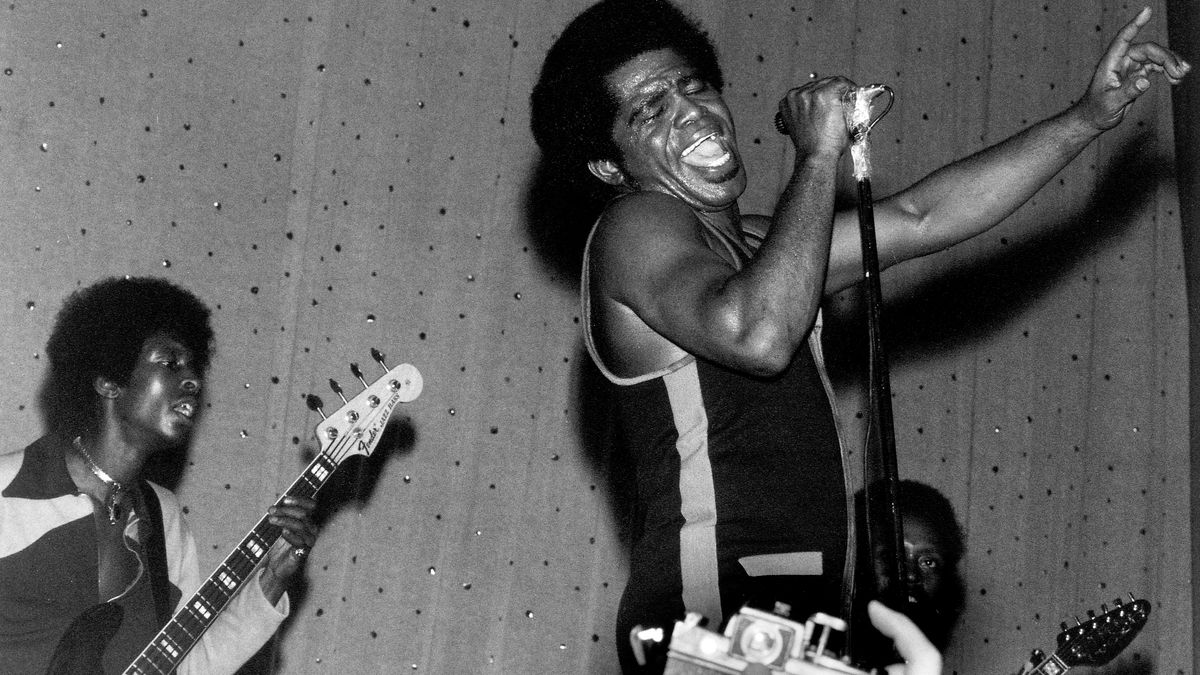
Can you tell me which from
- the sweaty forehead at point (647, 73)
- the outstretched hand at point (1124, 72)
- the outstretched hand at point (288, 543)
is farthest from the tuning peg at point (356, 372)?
the outstretched hand at point (1124, 72)

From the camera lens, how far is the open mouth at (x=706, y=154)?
81.8 inches

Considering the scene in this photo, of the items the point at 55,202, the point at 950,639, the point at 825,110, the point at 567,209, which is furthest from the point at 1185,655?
the point at 55,202

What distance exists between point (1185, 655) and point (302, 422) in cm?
282

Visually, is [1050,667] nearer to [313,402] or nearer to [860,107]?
[313,402]

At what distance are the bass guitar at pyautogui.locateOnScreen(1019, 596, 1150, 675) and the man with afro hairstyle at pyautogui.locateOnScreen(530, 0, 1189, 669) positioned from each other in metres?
1.63

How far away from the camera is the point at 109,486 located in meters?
2.89

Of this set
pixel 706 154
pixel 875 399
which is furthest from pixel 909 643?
pixel 706 154

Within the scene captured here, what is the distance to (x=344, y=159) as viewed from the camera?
11.1ft

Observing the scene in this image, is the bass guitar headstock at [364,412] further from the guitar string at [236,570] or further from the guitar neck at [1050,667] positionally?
the guitar neck at [1050,667]

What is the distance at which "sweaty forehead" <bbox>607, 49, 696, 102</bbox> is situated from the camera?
216 centimetres

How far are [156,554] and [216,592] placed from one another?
0.18 meters

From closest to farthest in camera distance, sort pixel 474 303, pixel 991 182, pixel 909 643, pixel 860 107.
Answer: pixel 909 643
pixel 860 107
pixel 991 182
pixel 474 303

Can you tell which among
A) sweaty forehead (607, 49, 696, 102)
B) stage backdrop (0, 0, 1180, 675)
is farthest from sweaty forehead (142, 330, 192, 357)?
sweaty forehead (607, 49, 696, 102)

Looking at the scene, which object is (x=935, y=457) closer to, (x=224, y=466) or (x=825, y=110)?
(x=224, y=466)
